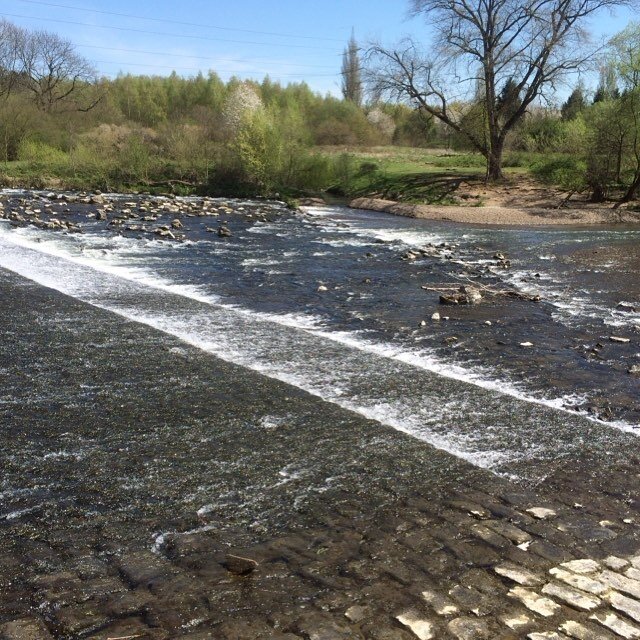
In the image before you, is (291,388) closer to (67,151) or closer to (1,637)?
(1,637)

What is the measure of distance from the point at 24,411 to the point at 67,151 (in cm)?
4073

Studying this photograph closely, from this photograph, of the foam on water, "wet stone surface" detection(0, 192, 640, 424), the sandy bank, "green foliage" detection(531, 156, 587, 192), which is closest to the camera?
Result: the foam on water

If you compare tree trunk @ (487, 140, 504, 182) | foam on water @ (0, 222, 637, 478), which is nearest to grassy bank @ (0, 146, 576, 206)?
tree trunk @ (487, 140, 504, 182)

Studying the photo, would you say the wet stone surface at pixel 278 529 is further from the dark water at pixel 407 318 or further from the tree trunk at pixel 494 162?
the tree trunk at pixel 494 162

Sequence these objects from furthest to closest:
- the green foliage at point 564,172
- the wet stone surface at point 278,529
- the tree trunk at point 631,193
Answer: the green foliage at point 564,172 → the tree trunk at point 631,193 → the wet stone surface at point 278,529

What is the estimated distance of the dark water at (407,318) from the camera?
683 centimetres

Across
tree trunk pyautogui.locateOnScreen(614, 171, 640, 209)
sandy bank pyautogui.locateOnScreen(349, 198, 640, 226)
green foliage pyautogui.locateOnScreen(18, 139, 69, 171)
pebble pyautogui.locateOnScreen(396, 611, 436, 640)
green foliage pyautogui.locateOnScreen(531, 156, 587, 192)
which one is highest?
green foliage pyautogui.locateOnScreen(18, 139, 69, 171)

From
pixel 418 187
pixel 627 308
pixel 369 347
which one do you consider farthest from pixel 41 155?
pixel 627 308

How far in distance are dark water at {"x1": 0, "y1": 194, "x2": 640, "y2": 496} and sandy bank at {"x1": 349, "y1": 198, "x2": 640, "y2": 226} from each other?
211 inches

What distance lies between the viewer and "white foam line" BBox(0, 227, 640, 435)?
24.0 feet

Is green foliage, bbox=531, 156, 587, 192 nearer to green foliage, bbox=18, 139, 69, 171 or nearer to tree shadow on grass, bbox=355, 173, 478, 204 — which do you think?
tree shadow on grass, bbox=355, 173, 478, 204

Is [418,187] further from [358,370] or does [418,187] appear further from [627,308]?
[358,370]

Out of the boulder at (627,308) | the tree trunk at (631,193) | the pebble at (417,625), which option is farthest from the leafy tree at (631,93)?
the pebble at (417,625)

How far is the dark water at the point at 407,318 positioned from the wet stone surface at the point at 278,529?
17.7 inches
